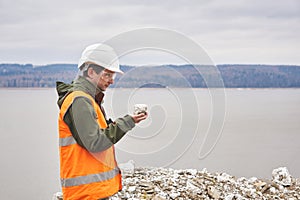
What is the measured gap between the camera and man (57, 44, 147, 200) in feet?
8.95

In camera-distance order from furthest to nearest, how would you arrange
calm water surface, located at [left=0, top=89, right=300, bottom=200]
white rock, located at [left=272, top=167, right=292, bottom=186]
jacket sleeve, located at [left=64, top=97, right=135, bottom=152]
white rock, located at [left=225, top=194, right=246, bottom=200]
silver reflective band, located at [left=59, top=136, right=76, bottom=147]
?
white rock, located at [left=272, top=167, right=292, bottom=186] < white rock, located at [left=225, top=194, right=246, bottom=200] < calm water surface, located at [left=0, top=89, right=300, bottom=200] < silver reflective band, located at [left=59, top=136, right=76, bottom=147] < jacket sleeve, located at [left=64, top=97, right=135, bottom=152]

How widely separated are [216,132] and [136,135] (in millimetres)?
1642

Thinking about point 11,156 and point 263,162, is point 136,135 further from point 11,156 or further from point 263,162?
point 11,156

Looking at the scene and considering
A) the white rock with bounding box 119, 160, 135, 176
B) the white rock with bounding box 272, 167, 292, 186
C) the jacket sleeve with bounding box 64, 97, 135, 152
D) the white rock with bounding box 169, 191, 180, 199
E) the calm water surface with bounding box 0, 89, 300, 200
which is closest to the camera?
the jacket sleeve with bounding box 64, 97, 135, 152

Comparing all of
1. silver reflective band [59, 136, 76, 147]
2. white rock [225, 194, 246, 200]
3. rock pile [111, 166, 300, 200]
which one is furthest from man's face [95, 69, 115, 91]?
white rock [225, 194, 246, 200]

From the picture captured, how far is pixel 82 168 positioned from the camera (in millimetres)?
2879

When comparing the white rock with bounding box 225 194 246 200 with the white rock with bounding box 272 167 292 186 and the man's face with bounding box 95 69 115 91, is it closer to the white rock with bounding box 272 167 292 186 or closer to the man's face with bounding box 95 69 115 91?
the white rock with bounding box 272 167 292 186

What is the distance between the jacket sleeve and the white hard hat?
0.29 metres

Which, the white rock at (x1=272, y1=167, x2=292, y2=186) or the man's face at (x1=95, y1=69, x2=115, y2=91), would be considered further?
the white rock at (x1=272, y1=167, x2=292, y2=186)

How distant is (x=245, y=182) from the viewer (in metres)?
5.41

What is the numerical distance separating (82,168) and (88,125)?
1.22 feet

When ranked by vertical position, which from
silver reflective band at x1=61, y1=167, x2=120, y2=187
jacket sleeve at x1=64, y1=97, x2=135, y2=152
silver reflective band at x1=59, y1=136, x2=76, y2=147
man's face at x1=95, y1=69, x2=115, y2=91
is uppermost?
man's face at x1=95, y1=69, x2=115, y2=91

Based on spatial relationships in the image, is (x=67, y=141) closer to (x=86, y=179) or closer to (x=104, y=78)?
(x=86, y=179)

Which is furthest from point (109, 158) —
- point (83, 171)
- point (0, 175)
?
point (0, 175)
